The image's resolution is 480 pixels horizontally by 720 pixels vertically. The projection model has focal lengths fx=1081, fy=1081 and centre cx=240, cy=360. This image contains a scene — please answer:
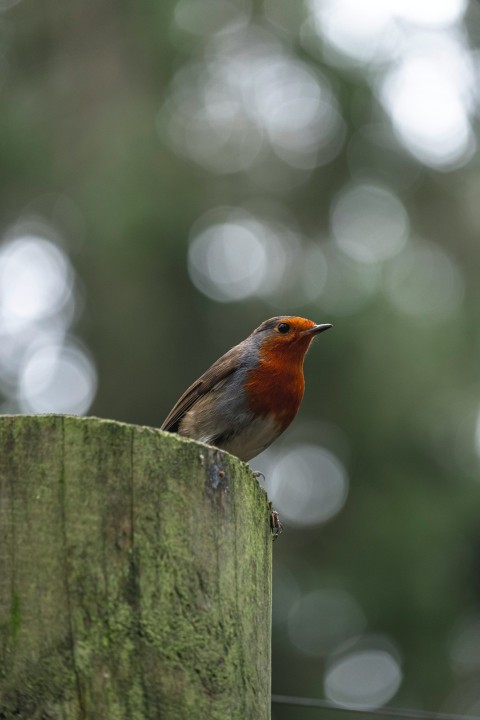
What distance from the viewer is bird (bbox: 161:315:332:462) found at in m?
4.85

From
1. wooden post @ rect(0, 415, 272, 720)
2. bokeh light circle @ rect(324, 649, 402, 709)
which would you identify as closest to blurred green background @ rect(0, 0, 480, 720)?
bokeh light circle @ rect(324, 649, 402, 709)

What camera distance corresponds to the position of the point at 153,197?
834cm

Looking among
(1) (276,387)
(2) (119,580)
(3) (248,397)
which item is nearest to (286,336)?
(1) (276,387)

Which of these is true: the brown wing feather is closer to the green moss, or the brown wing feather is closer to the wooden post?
the wooden post

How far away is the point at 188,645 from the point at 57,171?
750cm

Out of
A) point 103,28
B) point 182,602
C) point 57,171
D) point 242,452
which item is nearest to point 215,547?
point 182,602

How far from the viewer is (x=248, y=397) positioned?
4895 mm

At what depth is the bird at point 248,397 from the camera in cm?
485

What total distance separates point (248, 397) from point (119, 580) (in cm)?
309

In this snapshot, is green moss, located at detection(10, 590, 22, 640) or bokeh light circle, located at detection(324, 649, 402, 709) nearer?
green moss, located at detection(10, 590, 22, 640)

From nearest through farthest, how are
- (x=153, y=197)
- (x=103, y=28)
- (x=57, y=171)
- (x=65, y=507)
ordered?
1. (x=65, y=507)
2. (x=153, y=197)
3. (x=57, y=171)
4. (x=103, y=28)

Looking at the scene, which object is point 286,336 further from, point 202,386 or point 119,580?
point 119,580

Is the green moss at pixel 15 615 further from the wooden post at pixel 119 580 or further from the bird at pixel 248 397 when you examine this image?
the bird at pixel 248 397

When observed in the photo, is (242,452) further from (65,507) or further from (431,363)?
(431,363)
